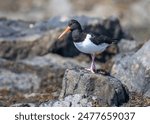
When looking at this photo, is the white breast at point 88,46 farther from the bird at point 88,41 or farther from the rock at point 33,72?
the rock at point 33,72

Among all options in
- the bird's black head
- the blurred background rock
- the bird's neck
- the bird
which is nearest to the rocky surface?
the bird

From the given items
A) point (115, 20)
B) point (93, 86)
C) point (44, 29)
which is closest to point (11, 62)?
point (44, 29)

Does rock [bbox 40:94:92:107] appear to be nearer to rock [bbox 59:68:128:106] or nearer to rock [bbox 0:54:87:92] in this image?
rock [bbox 59:68:128:106]

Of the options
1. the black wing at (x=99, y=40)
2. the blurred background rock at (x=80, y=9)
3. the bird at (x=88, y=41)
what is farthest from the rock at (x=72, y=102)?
the blurred background rock at (x=80, y=9)

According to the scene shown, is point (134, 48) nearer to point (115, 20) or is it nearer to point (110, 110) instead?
point (115, 20)

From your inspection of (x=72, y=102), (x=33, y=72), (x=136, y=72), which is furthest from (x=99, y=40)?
(x=33, y=72)

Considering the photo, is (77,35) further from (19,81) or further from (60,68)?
(60,68)
